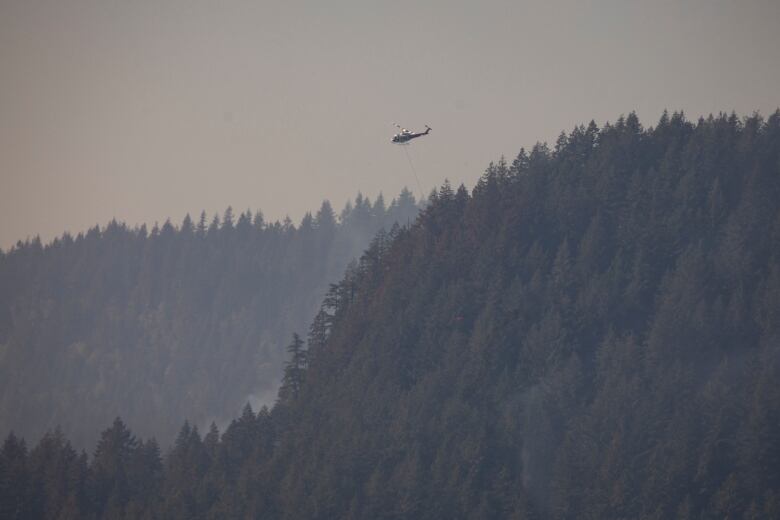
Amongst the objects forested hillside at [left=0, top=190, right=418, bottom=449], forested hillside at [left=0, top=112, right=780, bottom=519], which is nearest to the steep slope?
forested hillside at [left=0, top=112, right=780, bottom=519]

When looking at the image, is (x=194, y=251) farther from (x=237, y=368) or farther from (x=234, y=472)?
(x=234, y=472)

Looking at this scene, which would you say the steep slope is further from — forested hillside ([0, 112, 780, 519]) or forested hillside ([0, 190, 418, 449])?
forested hillside ([0, 190, 418, 449])

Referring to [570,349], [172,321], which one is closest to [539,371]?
[570,349]

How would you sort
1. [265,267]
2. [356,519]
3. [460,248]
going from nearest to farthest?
[356,519] < [460,248] < [265,267]

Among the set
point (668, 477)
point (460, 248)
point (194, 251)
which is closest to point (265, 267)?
point (194, 251)

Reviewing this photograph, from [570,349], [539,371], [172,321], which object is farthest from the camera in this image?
[172,321]

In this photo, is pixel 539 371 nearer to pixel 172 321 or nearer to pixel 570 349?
pixel 570 349
